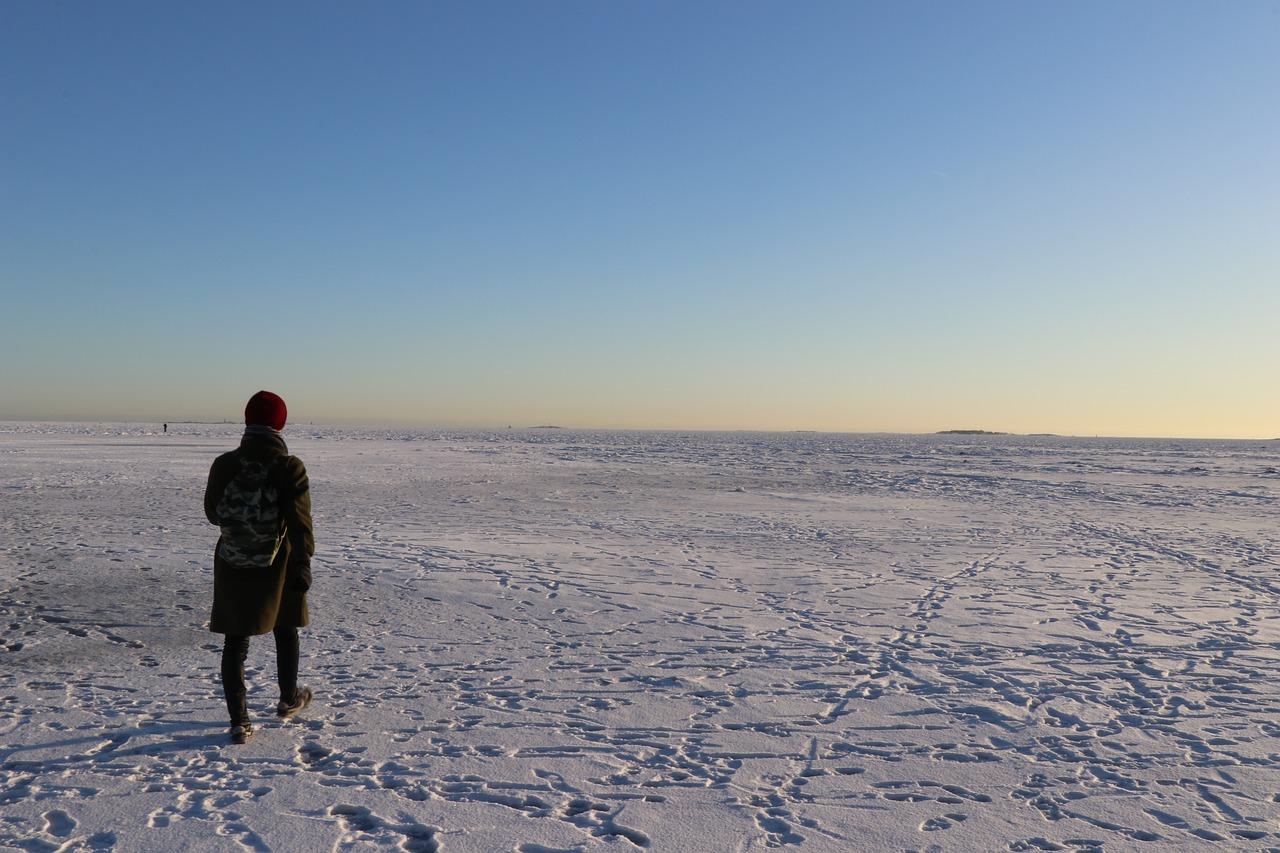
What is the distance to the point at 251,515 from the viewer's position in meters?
4.13

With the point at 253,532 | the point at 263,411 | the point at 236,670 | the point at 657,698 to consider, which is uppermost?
the point at 263,411

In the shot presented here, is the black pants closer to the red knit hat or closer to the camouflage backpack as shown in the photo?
the camouflage backpack

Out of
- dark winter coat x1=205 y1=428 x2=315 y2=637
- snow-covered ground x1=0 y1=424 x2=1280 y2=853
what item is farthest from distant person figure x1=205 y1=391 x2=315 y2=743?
snow-covered ground x1=0 y1=424 x2=1280 y2=853

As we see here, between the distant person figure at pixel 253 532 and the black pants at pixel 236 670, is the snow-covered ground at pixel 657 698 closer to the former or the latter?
the black pants at pixel 236 670

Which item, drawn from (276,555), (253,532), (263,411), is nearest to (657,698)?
(276,555)

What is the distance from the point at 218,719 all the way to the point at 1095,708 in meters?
4.80

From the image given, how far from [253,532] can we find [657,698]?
7.85ft

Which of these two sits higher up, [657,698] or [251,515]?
[251,515]

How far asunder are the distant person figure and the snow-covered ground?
0.49 metres

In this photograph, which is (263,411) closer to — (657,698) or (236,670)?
(236,670)

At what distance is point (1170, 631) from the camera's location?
22.3 feet

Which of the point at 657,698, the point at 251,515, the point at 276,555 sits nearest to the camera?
the point at 251,515

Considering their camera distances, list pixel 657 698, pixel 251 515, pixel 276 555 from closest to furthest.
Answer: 1. pixel 251 515
2. pixel 276 555
3. pixel 657 698

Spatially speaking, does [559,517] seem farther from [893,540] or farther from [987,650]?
[987,650]
